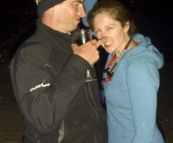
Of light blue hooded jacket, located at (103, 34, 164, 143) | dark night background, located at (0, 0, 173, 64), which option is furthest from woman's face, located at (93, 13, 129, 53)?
dark night background, located at (0, 0, 173, 64)

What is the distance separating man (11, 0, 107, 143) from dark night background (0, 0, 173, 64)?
464 inches

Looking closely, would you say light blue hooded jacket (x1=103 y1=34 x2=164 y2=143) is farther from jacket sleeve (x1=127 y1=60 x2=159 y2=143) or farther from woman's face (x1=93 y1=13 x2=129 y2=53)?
woman's face (x1=93 y1=13 x2=129 y2=53)

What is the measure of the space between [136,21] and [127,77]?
1488 cm

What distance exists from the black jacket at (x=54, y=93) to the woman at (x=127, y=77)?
0.58 ft

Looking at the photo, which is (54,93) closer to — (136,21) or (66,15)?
(66,15)

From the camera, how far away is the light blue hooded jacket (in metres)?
1.97

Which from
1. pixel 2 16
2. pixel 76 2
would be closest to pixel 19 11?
pixel 2 16

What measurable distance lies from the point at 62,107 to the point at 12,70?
1.76 feet

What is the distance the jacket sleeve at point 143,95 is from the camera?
1963 mm

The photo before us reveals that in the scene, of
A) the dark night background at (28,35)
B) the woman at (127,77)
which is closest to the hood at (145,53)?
the woman at (127,77)

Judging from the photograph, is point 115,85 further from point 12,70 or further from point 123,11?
point 12,70

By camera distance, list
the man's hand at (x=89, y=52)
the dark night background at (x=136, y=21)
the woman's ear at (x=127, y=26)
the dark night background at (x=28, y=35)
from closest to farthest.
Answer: the man's hand at (x=89, y=52)
the woman's ear at (x=127, y=26)
the dark night background at (x=28, y=35)
the dark night background at (x=136, y=21)

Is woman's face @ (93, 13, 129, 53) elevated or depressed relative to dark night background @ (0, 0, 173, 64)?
elevated

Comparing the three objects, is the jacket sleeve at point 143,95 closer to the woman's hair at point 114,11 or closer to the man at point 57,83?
the man at point 57,83
